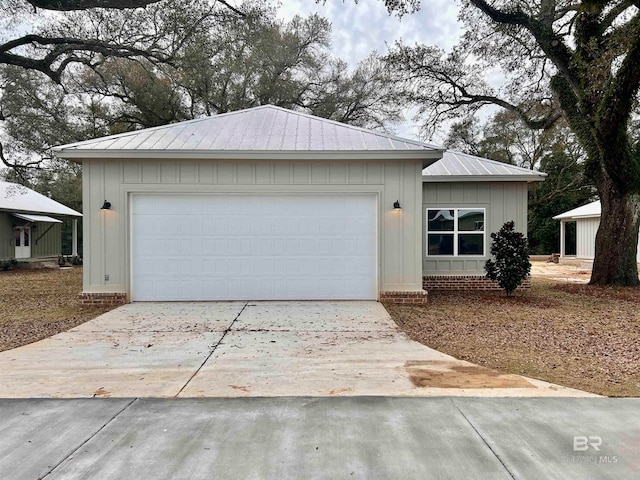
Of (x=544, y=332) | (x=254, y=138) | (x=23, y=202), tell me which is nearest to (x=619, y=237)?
(x=544, y=332)

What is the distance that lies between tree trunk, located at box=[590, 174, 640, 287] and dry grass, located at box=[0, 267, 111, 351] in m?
13.0

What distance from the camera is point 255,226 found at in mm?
8906

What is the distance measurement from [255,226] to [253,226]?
0.04 m

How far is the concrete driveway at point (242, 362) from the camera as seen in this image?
4.17 meters

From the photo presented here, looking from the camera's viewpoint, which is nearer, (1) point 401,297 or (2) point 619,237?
(1) point 401,297

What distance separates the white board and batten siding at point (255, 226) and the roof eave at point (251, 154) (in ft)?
0.80

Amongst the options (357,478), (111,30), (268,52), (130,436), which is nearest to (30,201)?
(111,30)

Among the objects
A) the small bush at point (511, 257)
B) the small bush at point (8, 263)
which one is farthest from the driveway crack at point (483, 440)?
the small bush at point (8, 263)

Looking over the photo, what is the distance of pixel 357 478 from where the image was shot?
2.68 m

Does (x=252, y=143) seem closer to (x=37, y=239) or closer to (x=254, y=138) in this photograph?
(x=254, y=138)

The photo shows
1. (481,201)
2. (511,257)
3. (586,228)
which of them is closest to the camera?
(511,257)

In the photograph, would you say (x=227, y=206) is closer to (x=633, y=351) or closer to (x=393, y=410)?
(x=393, y=410)

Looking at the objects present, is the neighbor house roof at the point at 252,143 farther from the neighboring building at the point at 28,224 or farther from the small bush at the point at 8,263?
the small bush at the point at 8,263

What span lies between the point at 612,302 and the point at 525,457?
338 inches
